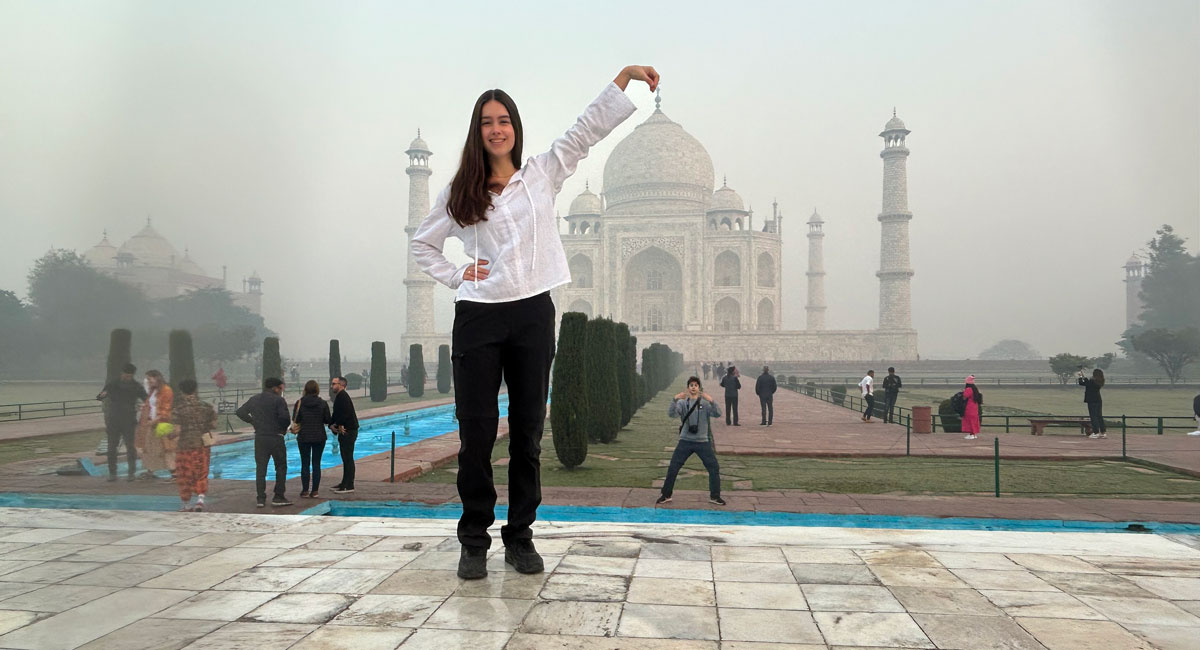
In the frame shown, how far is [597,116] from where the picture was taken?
218 cm

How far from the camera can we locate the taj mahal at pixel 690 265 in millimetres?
42344

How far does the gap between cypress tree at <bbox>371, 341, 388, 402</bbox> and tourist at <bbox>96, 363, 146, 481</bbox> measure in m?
15.5

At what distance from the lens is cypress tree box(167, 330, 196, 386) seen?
64.9 inches

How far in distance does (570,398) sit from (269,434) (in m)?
2.90

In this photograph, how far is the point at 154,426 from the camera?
194cm

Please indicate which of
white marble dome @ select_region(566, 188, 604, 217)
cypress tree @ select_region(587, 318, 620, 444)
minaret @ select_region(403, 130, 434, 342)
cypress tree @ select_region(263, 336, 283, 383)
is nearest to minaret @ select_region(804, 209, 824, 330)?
white marble dome @ select_region(566, 188, 604, 217)

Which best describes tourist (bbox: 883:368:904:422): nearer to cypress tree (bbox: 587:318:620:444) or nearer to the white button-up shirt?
cypress tree (bbox: 587:318:620:444)

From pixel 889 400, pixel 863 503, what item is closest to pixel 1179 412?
pixel 889 400

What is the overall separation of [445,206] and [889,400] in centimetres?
1140

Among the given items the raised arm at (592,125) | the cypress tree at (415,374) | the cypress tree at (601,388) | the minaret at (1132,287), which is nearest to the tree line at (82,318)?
the raised arm at (592,125)

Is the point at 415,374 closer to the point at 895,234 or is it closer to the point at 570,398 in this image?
the point at 570,398

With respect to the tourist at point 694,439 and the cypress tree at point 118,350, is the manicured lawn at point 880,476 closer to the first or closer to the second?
the tourist at point 694,439

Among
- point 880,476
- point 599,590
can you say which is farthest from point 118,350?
point 880,476

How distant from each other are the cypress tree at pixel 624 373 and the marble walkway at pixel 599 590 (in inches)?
359
